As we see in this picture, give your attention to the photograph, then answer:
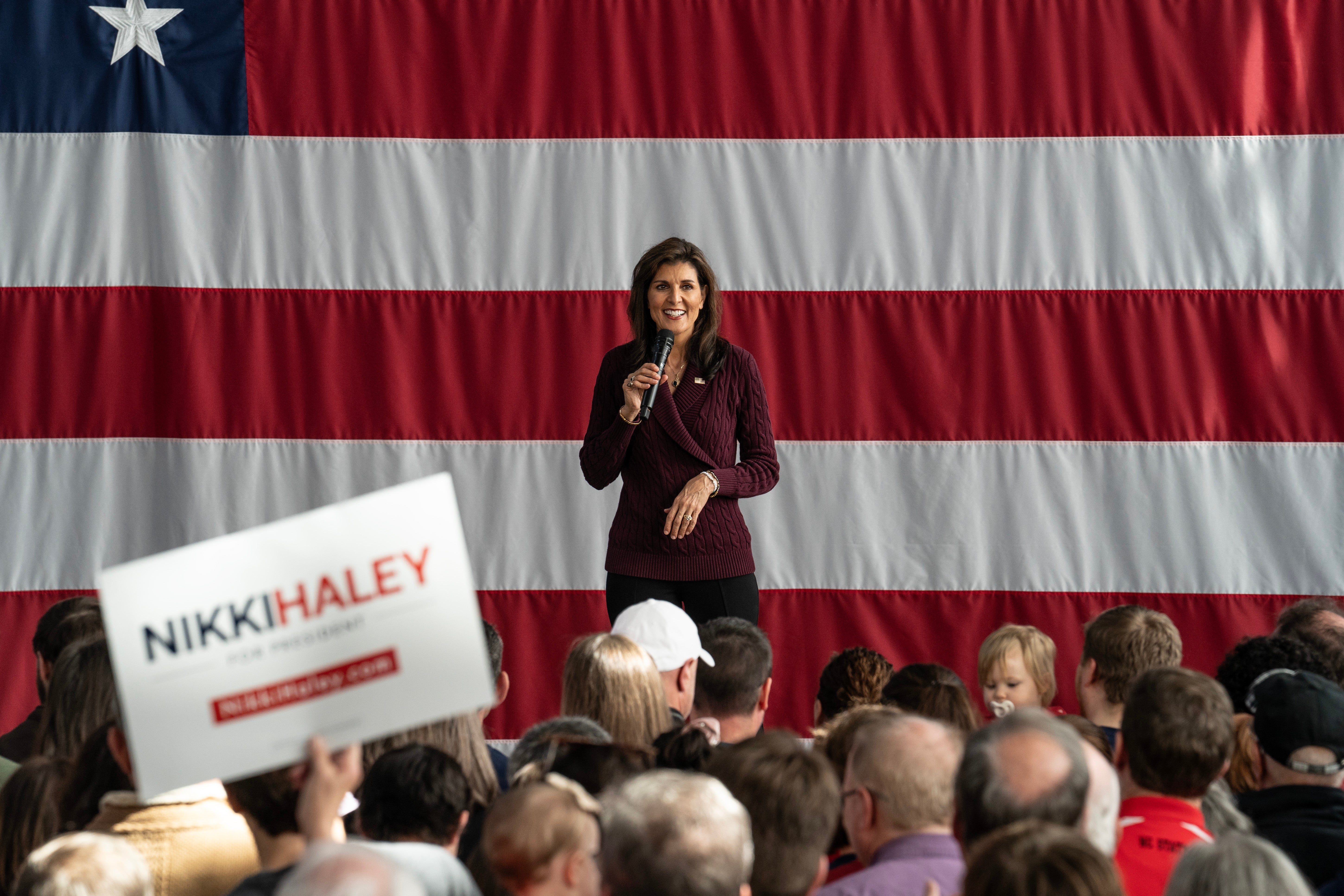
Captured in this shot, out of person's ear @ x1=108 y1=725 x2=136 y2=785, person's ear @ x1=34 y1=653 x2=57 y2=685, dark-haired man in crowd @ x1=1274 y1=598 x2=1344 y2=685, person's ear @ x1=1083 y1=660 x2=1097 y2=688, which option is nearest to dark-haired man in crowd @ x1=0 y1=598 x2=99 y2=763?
person's ear @ x1=34 y1=653 x2=57 y2=685

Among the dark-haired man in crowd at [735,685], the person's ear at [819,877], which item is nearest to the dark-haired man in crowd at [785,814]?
the person's ear at [819,877]

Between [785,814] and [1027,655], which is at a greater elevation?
[785,814]

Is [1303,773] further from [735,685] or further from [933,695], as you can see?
[735,685]

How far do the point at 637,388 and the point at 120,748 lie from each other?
1683 millimetres

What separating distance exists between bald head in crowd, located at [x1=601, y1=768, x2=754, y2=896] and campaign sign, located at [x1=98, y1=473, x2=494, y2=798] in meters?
0.20

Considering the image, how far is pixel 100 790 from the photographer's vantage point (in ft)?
5.57

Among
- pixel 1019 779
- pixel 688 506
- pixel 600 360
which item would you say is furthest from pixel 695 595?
pixel 1019 779

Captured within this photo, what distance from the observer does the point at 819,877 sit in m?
1.55

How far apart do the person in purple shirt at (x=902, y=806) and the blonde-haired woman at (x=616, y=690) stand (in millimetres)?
616

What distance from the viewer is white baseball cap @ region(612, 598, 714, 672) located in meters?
2.58

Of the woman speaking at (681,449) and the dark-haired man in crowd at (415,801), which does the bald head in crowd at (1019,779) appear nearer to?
the dark-haired man in crowd at (415,801)

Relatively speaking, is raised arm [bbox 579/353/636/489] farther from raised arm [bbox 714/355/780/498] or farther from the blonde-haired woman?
the blonde-haired woman

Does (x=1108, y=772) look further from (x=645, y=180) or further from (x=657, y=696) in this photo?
(x=645, y=180)

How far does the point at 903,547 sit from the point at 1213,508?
934 mm
